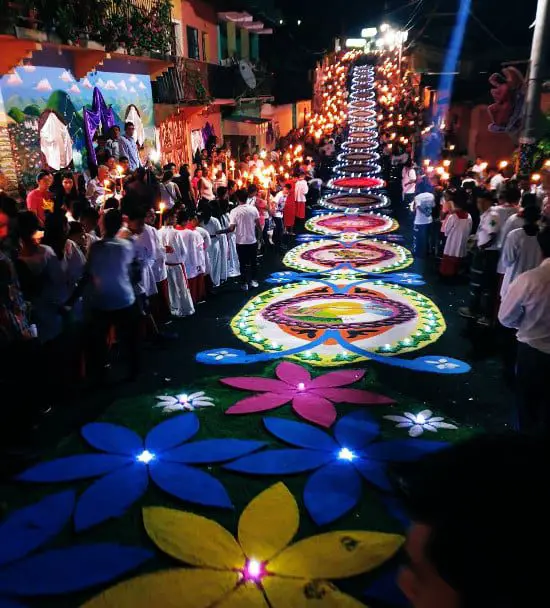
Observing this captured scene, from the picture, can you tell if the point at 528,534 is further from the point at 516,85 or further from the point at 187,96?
the point at 187,96

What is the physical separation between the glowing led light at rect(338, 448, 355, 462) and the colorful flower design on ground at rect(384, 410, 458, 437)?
62cm

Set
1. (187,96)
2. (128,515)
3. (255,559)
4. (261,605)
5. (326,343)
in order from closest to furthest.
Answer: (261,605) < (255,559) < (128,515) < (326,343) < (187,96)

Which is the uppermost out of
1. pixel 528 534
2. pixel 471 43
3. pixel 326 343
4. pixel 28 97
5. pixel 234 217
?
pixel 471 43

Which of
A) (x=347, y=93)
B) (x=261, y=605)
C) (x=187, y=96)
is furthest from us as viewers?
(x=347, y=93)

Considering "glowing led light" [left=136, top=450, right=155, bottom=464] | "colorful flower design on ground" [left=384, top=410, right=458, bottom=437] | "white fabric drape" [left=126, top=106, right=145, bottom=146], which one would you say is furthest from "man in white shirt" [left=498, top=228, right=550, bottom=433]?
"white fabric drape" [left=126, top=106, right=145, bottom=146]

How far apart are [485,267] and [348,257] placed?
4.23 meters

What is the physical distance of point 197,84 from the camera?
16.1 meters

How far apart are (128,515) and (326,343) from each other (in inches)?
152

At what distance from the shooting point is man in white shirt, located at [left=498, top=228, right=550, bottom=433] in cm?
398

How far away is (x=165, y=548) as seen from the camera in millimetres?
3637

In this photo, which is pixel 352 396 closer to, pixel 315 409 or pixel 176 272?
pixel 315 409

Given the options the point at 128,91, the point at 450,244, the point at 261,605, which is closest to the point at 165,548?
the point at 261,605

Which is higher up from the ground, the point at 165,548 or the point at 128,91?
the point at 128,91

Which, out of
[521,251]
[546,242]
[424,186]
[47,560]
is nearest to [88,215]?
[47,560]
